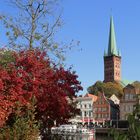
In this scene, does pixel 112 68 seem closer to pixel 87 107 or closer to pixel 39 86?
pixel 87 107

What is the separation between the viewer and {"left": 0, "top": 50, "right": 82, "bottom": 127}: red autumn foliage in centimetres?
1791

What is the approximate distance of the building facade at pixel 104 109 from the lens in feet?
395

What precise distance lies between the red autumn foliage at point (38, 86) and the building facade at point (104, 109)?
97.9 meters

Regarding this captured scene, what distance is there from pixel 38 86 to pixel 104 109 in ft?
340

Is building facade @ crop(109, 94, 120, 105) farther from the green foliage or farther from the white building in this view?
the green foliage

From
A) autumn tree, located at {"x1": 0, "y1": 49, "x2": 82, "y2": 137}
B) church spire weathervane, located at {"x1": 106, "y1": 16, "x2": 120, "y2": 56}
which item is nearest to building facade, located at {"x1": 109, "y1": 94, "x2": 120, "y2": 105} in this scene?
church spire weathervane, located at {"x1": 106, "y1": 16, "x2": 120, "y2": 56}

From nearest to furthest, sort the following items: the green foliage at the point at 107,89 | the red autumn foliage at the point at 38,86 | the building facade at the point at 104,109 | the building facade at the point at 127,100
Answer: the red autumn foliage at the point at 38,86 → the building facade at the point at 127,100 → the building facade at the point at 104,109 → the green foliage at the point at 107,89

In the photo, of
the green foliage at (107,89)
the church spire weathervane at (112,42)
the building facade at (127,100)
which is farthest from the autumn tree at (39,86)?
the church spire weathervane at (112,42)

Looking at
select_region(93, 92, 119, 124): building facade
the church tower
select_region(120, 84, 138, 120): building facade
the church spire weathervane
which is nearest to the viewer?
select_region(120, 84, 138, 120): building facade

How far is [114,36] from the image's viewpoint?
580 feet

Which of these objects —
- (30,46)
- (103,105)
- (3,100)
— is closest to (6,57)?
(30,46)

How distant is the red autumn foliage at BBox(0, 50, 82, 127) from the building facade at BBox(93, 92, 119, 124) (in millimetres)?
97855

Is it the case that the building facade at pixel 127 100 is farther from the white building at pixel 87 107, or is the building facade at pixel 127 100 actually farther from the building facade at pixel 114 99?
the white building at pixel 87 107

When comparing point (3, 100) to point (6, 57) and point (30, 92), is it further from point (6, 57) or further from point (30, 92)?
point (6, 57)
